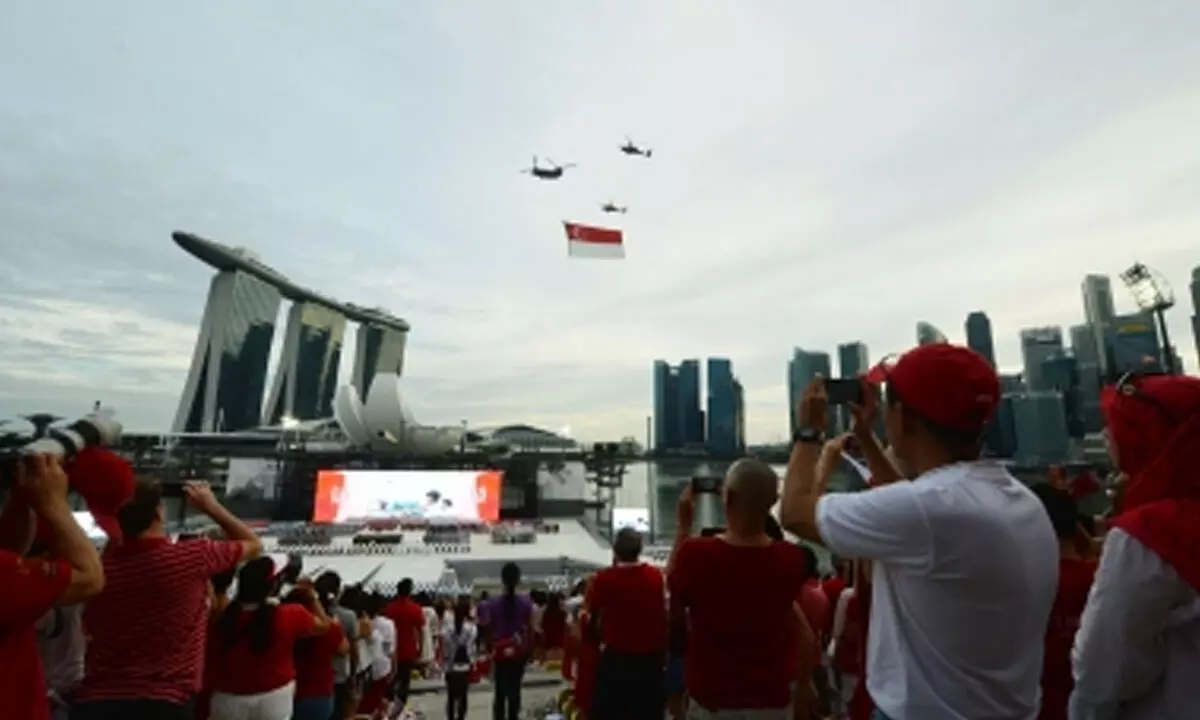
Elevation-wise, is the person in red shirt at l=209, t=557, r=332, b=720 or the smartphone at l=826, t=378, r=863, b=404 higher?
the smartphone at l=826, t=378, r=863, b=404

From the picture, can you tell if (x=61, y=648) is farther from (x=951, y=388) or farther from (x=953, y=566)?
(x=951, y=388)

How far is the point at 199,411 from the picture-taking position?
81812 mm

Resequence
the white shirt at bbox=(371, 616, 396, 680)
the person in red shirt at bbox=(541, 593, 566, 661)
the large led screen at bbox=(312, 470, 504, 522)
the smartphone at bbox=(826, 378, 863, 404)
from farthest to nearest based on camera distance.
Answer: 1. the large led screen at bbox=(312, 470, 504, 522)
2. the person in red shirt at bbox=(541, 593, 566, 661)
3. the white shirt at bbox=(371, 616, 396, 680)
4. the smartphone at bbox=(826, 378, 863, 404)

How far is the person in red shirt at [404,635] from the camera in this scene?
560cm

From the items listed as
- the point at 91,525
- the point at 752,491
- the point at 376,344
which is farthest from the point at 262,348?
the point at 752,491

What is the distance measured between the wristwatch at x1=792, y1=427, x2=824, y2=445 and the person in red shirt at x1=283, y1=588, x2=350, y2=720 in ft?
9.42

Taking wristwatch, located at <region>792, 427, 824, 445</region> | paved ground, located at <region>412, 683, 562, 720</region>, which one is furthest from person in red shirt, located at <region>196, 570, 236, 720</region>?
paved ground, located at <region>412, 683, 562, 720</region>

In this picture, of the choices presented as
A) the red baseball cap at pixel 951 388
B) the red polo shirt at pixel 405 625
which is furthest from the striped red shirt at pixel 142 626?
the red polo shirt at pixel 405 625

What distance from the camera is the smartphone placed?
178 centimetres

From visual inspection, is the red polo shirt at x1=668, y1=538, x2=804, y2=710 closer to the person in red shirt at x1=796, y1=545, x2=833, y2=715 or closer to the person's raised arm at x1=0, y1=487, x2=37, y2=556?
the person in red shirt at x1=796, y1=545, x2=833, y2=715

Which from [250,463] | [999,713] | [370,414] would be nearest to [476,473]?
[370,414]

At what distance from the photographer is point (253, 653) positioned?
273cm

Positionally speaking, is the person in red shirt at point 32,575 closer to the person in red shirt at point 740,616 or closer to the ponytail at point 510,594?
the person in red shirt at point 740,616

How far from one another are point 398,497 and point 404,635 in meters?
25.7
